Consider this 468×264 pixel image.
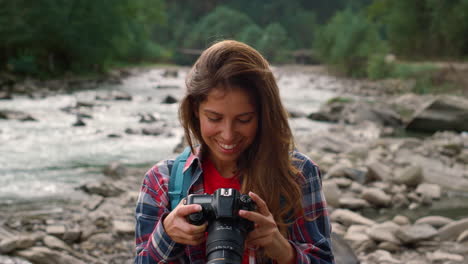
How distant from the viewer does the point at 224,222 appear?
1234 millimetres

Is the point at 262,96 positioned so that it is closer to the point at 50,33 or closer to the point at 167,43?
the point at 50,33

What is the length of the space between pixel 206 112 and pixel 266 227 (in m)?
0.40

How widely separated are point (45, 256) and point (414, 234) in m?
2.60

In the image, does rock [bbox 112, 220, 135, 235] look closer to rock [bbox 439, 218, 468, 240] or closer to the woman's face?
rock [bbox 439, 218, 468, 240]

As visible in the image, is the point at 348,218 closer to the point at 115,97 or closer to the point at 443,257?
the point at 443,257

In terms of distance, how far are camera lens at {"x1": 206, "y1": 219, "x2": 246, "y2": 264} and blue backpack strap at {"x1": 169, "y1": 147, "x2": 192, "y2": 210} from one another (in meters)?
0.23

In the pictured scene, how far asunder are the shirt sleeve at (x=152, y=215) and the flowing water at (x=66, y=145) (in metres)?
3.36

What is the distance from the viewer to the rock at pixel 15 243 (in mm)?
3160

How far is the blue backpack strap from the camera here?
4.76 ft

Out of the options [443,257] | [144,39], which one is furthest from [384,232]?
[144,39]

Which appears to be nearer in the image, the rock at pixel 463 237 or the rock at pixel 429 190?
the rock at pixel 463 237

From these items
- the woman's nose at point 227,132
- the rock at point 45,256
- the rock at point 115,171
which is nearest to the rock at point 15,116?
the rock at point 115,171

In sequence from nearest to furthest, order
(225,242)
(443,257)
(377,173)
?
(225,242)
(443,257)
(377,173)

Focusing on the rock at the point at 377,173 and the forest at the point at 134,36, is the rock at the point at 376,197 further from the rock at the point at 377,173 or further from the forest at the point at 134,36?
the forest at the point at 134,36
